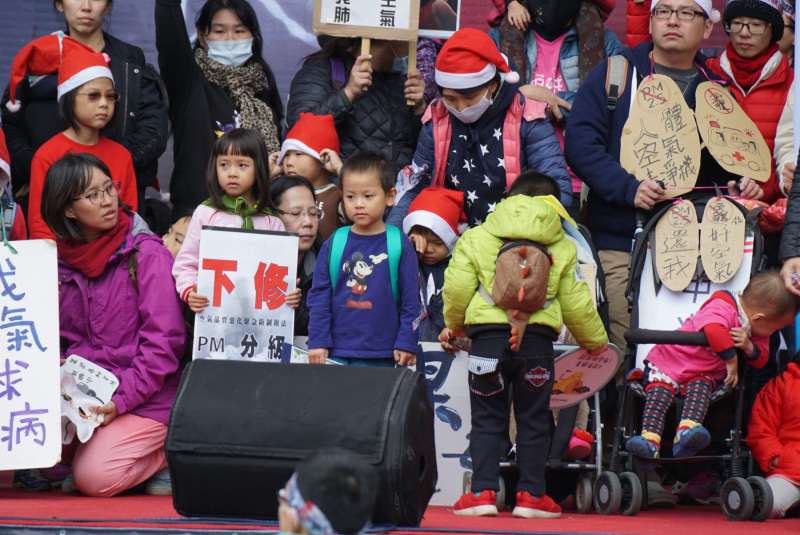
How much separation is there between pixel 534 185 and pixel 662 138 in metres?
0.92

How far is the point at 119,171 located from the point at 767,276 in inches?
131

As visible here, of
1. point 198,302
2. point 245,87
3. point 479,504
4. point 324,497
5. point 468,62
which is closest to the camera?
point 324,497

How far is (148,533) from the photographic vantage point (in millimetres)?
4871

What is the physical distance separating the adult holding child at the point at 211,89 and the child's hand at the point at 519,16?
4.76ft

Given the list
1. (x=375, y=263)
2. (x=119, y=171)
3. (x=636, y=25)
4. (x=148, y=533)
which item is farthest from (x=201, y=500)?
(x=636, y=25)

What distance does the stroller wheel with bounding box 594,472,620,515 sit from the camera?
6.47m

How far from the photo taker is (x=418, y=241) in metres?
7.29

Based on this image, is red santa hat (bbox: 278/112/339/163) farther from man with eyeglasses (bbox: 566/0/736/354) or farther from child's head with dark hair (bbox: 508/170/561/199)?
man with eyeglasses (bbox: 566/0/736/354)

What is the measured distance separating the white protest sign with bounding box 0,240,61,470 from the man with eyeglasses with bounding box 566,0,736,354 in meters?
2.79

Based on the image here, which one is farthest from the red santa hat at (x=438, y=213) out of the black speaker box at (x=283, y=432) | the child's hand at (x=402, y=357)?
the black speaker box at (x=283, y=432)

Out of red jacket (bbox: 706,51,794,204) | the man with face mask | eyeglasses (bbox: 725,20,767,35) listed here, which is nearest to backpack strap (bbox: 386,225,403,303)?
the man with face mask

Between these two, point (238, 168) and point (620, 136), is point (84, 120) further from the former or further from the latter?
point (620, 136)

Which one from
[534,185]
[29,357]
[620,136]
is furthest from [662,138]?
[29,357]

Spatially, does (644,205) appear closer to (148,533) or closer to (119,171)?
(119,171)
